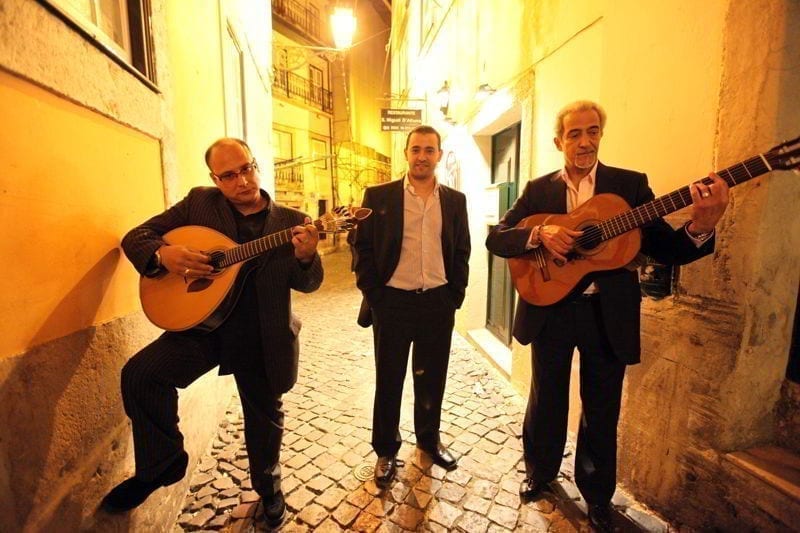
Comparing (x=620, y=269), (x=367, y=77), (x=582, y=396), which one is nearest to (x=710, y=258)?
(x=620, y=269)

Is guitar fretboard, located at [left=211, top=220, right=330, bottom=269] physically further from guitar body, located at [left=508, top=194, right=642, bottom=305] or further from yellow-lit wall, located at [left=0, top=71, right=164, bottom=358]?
guitar body, located at [left=508, top=194, right=642, bottom=305]

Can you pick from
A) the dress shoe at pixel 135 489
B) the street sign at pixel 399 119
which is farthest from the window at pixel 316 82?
the dress shoe at pixel 135 489

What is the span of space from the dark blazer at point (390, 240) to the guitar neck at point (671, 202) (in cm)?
94

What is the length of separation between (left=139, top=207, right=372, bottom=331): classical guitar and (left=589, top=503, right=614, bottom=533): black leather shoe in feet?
7.24

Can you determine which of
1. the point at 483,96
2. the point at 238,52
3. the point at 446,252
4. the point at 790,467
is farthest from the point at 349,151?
the point at 790,467

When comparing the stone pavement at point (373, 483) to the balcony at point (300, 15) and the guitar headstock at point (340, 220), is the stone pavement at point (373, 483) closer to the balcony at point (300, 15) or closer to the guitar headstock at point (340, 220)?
the guitar headstock at point (340, 220)

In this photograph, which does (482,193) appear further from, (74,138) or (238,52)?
(74,138)

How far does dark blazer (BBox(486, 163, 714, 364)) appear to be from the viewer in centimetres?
182

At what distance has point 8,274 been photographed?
4.25ft

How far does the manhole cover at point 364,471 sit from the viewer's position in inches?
103

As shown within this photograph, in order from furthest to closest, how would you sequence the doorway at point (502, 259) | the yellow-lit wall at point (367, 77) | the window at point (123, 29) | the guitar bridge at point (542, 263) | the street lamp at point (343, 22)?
the yellow-lit wall at point (367, 77) → the street lamp at point (343, 22) → the doorway at point (502, 259) → the guitar bridge at point (542, 263) → the window at point (123, 29)

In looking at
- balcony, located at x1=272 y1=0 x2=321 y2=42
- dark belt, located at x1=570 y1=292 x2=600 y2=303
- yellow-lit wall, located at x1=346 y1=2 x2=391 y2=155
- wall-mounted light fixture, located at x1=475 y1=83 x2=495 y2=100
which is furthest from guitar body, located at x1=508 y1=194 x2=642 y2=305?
yellow-lit wall, located at x1=346 y1=2 x2=391 y2=155

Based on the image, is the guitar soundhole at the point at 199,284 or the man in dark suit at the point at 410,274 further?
the man in dark suit at the point at 410,274

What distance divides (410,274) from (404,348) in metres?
0.51
